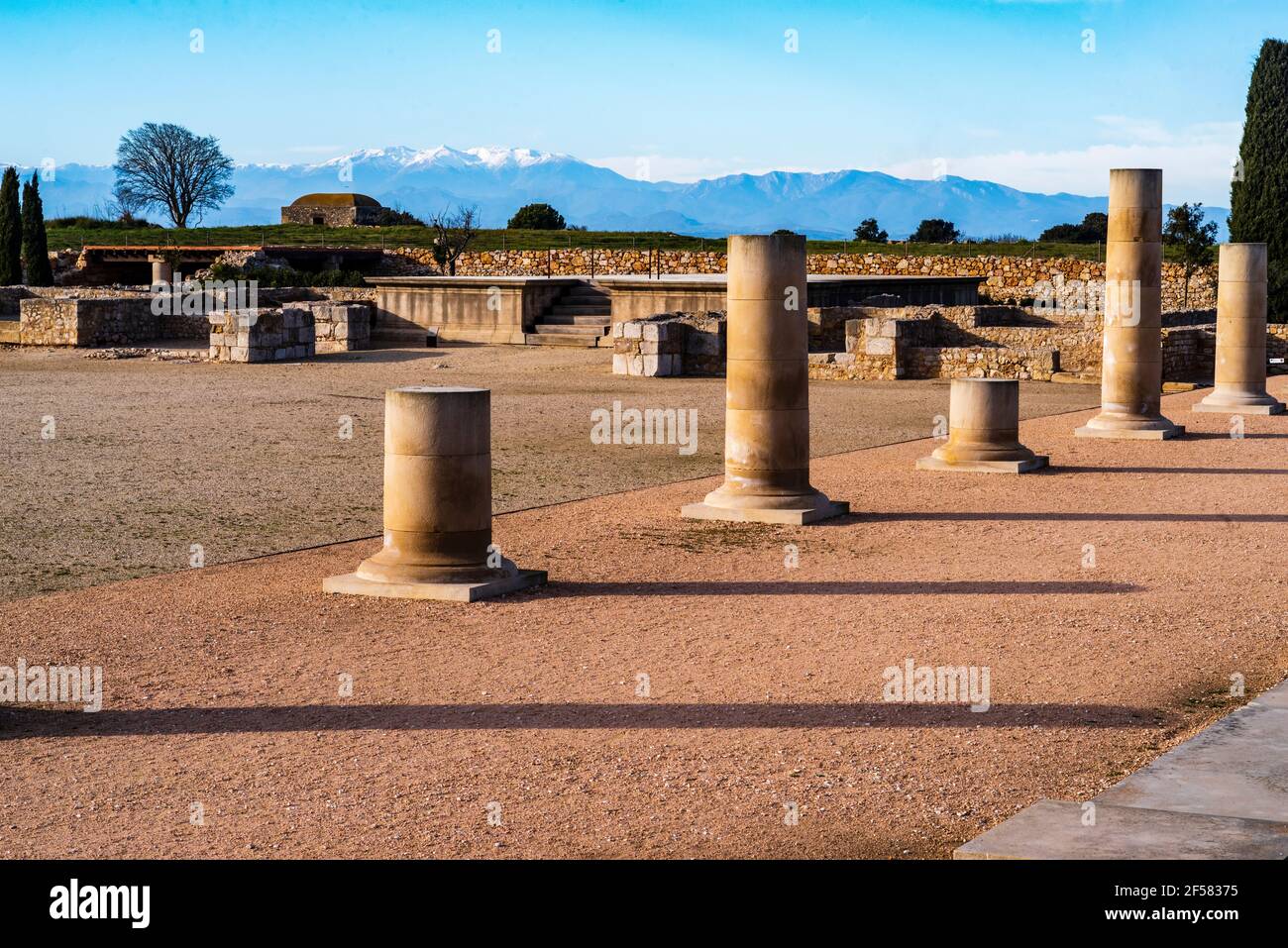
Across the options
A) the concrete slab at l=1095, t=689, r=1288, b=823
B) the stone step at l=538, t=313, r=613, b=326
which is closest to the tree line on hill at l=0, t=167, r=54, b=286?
the stone step at l=538, t=313, r=613, b=326

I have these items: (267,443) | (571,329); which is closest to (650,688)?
(267,443)

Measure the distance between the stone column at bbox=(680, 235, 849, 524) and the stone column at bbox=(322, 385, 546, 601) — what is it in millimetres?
3177

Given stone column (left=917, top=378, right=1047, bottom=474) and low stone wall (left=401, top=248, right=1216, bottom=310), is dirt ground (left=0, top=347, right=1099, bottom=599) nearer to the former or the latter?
stone column (left=917, top=378, right=1047, bottom=474)

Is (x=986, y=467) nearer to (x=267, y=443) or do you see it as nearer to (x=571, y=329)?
(x=267, y=443)

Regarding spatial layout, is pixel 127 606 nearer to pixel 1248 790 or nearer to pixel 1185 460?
pixel 1248 790

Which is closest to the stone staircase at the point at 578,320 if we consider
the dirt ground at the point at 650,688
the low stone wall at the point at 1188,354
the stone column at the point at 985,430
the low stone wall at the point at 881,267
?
the low stone wall at the point at 881,267

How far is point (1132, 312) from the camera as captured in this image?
60.4 ft

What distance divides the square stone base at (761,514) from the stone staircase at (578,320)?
1889 centimetres

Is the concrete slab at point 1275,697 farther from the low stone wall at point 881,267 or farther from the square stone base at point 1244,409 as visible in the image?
the low stone wall at point 881,267

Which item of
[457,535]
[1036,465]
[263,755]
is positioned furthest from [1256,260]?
[263,755]

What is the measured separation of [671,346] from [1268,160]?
17919 mm

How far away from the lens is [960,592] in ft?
31.6

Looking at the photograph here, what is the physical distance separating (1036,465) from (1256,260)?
847 centimetres

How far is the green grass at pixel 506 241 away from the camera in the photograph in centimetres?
4922
